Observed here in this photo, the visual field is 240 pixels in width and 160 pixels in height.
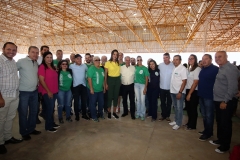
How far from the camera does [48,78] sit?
116 inches

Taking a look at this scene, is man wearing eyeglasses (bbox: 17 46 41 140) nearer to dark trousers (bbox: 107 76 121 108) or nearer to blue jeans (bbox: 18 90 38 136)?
blue jeans (bbox: 18 90 38 136)

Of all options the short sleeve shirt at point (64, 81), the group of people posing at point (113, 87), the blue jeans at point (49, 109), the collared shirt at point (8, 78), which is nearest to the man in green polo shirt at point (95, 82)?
the group of people posing at point (113, 87)

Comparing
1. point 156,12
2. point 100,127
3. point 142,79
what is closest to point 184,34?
point 156,12

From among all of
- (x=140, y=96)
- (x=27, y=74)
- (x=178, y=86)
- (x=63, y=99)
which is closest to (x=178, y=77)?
(x=178, y=86)

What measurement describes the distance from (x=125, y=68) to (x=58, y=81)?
1.76 meters

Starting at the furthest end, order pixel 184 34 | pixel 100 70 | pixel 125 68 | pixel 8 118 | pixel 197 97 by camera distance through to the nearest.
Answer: pixel 184 34, pixel 125 68, pixel 100 70, pixel 197 97, pixel 8 118

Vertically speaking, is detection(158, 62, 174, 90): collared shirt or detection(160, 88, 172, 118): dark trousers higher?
detection(158, 62, 174, 90): collared shirt

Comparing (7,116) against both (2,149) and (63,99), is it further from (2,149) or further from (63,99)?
(63,99)

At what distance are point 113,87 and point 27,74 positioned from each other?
2.00 m

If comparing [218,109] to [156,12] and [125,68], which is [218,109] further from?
[156,12]

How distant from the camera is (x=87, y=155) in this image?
234 cm

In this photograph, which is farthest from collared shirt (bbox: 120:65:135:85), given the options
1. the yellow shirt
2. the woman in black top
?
the woman in black top

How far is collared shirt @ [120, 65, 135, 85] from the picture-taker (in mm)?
3961

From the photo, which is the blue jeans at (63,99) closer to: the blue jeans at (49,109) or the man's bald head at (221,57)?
the blue jeans at (49,109)
